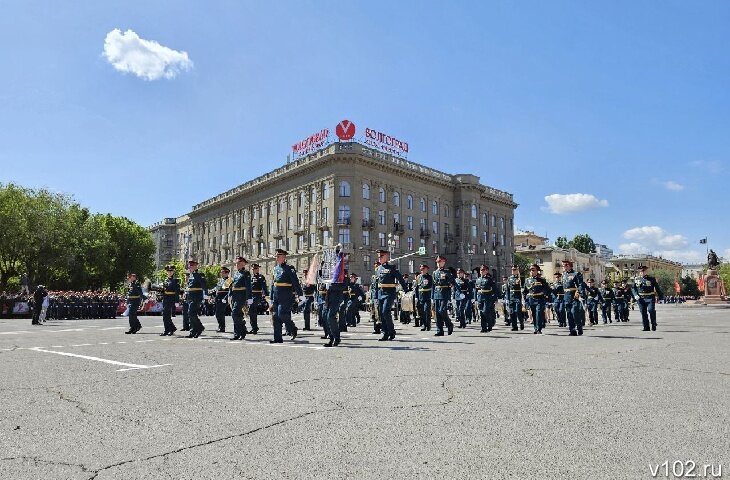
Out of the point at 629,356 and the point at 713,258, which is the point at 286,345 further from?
the point at 713,258

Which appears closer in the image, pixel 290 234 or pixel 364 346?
pixel 364 346

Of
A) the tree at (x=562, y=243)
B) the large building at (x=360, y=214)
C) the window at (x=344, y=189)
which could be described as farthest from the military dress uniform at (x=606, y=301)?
the tree at (x=562, y=243)

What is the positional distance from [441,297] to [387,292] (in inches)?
84.2

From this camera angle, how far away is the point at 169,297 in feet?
51.7

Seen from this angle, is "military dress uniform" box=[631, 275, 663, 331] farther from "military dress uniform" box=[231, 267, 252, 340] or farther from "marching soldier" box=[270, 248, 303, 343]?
"military dress uniform" box=[231, 267, 252, 340]

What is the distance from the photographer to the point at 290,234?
243 feet

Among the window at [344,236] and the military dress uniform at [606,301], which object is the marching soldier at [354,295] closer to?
the military dress uniform at [606,301]

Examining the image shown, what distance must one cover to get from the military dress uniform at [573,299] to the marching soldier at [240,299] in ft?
29.3

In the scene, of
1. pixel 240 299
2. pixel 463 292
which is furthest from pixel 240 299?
pixel 463 292

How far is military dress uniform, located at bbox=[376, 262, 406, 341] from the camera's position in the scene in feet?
43.1

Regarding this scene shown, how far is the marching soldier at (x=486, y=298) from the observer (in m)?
16.5

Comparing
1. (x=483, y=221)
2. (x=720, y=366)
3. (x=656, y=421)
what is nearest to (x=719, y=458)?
(x=656, y=421)

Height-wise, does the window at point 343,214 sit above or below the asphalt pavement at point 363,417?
above

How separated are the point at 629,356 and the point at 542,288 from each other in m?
7.15
